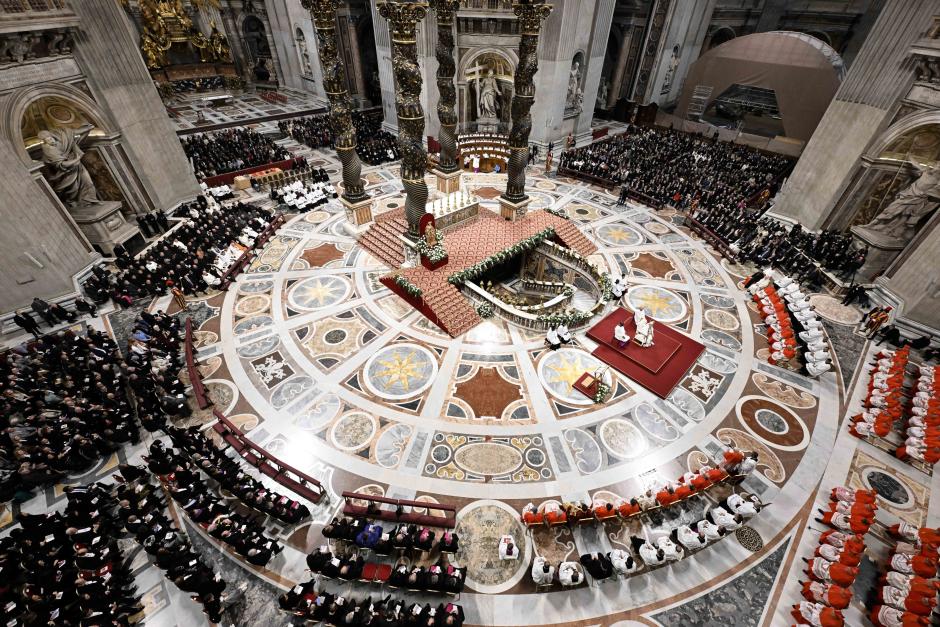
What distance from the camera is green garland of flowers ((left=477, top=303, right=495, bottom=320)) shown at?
1384 centimetres

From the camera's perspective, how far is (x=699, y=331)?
531 inches

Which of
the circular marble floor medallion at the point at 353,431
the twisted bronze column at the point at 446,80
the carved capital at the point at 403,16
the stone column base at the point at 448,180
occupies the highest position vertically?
the carved capital at the point at 403,16

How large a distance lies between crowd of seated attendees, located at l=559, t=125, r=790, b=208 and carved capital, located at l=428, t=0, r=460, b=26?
37.3 ft

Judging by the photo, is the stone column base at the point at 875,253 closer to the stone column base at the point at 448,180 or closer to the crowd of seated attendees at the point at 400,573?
the stone column base at the point at 448,180

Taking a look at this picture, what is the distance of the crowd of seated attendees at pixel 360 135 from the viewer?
992 inches

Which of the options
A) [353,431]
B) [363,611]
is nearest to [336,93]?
[353,431]

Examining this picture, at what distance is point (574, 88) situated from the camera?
26000mm

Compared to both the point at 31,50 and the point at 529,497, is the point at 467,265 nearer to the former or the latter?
the point at 529,497

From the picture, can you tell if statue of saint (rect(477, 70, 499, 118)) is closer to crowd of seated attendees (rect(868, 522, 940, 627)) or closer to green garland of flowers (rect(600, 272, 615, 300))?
green garland of flowers (rect(600, 272, 615, 300))

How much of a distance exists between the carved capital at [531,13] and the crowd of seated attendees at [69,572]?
18.8 metres

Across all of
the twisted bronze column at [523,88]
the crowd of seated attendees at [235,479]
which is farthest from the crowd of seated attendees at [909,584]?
the twisted bronze column at [523,88]

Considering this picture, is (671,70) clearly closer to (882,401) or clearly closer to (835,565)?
(882,401)

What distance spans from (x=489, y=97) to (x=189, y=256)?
20.7 meters

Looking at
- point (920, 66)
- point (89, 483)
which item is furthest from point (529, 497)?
point (920, 66)
